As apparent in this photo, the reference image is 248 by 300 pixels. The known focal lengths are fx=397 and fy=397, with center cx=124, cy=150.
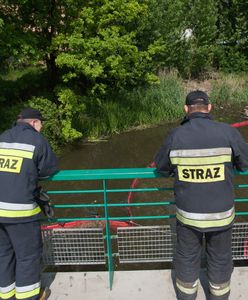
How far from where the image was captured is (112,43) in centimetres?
1070

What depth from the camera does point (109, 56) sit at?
1095 centimetres

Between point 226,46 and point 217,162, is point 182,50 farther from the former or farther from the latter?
point 217,162

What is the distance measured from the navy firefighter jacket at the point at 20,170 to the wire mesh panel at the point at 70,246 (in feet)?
2.51

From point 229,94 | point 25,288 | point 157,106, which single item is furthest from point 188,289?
point 229,94

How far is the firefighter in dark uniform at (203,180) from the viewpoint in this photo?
118 inches

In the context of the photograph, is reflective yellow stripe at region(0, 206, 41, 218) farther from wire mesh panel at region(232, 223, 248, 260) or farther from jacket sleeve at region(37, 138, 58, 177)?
wire mesh panel at region(232, 223, 248, 260)

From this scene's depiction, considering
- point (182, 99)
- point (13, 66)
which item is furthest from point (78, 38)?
point (13, 66)

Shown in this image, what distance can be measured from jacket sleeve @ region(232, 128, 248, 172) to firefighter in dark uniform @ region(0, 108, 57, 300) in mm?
1466

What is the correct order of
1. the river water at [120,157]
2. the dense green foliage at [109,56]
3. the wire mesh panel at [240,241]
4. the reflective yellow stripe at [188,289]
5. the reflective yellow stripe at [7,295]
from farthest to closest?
1. the dense green foliage at [109,56]
2. the river water at [120,157]
3. the wire mesh panel at [240,241]
4. the reflective yellow stripe at [7,295]
5. the reflective yellow stripe at [188,289]

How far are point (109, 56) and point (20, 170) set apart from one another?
829 centimetres

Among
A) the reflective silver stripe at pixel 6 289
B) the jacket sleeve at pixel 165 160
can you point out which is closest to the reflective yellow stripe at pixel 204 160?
the jacket sleeve at pixel 165 160

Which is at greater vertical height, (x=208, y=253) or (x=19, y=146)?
(x=19, y=146)

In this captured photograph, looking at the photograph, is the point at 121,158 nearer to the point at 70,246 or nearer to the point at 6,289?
the point at 70,246

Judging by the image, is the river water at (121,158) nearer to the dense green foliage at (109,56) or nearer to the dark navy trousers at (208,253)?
the dense green foliage at (109,56)
